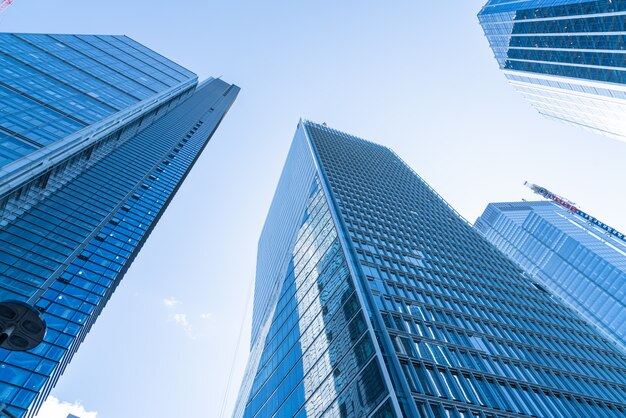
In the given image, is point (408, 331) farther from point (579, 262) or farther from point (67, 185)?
point (579, 262)

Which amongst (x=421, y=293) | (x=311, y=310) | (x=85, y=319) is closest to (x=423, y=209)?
(x=421, y=293)

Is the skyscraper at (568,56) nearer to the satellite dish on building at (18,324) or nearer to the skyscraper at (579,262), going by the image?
the skyscraper at (579,262)

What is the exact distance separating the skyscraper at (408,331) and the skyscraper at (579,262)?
9214 cm

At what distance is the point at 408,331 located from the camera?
37781 millimetres

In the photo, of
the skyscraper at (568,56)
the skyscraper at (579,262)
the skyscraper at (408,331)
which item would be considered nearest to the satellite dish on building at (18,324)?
the skyscraper at (408,331)

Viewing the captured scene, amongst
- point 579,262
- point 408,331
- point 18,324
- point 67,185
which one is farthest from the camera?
point 579,262

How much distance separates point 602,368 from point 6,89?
82714mm

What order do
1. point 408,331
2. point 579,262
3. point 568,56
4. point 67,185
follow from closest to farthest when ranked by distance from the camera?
point 408,331 < point 67,185 < point 568,56 < point 579,262

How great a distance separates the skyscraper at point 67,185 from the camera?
41.4m

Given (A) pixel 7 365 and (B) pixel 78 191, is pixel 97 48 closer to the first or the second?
(B) pixel 78 191

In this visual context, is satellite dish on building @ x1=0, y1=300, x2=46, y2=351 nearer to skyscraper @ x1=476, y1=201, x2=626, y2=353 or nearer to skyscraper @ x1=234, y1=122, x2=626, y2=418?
skyscraper @ x1=234, y1=122, x2=626, y2=418

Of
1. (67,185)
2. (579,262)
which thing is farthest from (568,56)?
(579,262)

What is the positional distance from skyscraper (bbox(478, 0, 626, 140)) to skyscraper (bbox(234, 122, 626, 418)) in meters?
35.0

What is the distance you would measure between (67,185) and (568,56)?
101 metres
